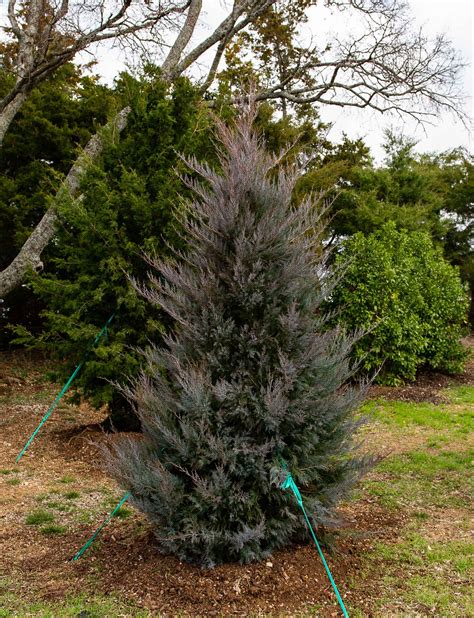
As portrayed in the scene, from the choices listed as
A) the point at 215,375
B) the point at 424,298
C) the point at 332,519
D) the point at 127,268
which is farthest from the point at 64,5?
the point at 332,519

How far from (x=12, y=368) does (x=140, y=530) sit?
28.9ft

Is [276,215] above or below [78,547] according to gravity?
above

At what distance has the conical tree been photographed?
3.60 meters

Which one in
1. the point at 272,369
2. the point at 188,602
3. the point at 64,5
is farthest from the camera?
the point at 64,5

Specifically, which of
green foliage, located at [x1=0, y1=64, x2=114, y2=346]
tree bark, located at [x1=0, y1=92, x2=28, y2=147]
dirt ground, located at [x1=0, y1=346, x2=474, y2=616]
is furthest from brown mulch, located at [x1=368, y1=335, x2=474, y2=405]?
tree bark, located at [x1=0, y1=92, x2=28, y2=147]

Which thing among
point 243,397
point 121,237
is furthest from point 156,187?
point 243,397

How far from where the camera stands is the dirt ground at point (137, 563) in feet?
11.6

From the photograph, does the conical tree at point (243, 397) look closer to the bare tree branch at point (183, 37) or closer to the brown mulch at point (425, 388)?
the brown mulch at point (425, 388)

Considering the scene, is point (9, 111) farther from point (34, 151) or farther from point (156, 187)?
point (156, 187)

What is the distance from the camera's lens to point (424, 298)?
12.4 m

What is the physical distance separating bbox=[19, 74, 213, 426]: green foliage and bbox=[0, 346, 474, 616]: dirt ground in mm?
1291

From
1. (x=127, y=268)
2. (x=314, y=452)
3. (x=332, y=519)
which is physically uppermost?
(x=127, y=268)

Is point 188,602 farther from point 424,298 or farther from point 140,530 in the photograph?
point 424,298

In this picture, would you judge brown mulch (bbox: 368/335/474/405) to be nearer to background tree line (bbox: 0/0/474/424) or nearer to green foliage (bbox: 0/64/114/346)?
background tree line (bbox: 0/0/474/424)
